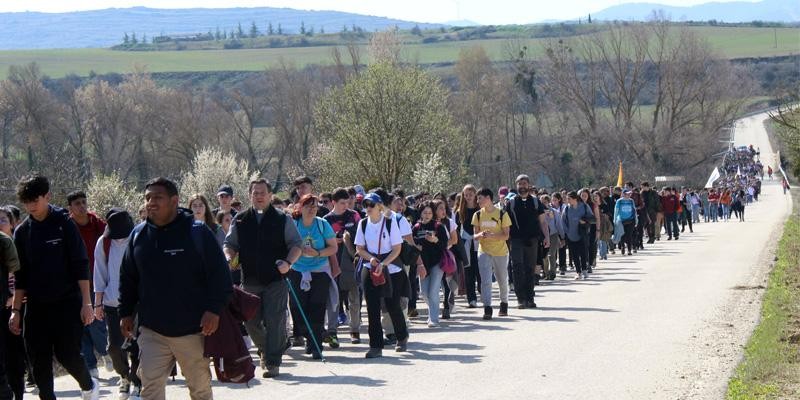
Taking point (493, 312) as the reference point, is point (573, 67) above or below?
above

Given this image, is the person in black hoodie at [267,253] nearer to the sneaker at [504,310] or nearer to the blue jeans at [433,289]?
the blue jeans at [433,289]

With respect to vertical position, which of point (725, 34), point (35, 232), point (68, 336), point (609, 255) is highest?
point (725, 34)

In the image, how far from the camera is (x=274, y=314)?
12.2 meters

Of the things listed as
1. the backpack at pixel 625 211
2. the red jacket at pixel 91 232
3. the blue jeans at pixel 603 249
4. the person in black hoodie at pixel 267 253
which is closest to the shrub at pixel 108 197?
the backpack at pixel 625 211

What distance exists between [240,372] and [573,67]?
291ft

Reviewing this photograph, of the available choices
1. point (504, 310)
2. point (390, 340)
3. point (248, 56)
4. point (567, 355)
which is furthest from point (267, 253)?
point (248, 56)

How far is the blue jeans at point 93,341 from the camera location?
12.2 m

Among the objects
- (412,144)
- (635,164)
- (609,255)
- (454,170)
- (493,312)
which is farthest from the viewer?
(635,164)

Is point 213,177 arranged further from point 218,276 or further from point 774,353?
point 218,276

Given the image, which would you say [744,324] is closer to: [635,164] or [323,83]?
[635,164]

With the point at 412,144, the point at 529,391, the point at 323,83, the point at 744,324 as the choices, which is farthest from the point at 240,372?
the point at 323,83

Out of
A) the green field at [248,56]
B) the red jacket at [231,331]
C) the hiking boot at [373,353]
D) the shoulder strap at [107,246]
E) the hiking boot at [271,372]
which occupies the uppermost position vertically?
the green field at [248,56]

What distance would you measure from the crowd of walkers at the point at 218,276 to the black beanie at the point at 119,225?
0.02 metres

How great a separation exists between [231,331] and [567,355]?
5.19 m
